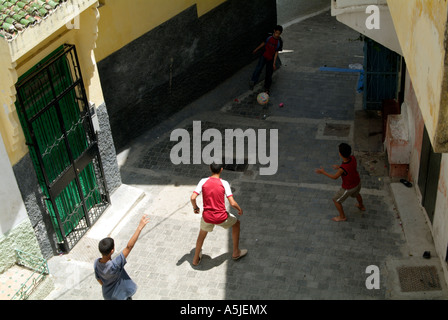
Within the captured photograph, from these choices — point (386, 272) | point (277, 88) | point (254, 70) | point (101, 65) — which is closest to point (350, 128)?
point (277, 88)

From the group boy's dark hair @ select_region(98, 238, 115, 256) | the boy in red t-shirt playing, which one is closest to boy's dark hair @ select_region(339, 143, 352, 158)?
the boy in red t-shirt playing

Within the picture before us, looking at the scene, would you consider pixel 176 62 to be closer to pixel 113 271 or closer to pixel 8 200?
pixel 8 200

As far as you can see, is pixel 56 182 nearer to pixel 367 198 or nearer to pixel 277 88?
pixel 367 198

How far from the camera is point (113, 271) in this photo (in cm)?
729

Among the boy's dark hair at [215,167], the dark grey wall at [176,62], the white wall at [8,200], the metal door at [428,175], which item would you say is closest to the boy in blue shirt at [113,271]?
the boy's dark hair at [215,167]

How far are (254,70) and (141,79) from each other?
360 centimetres

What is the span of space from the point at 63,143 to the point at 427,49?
5.84 metres

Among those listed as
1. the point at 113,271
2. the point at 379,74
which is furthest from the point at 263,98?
the point at 113,271

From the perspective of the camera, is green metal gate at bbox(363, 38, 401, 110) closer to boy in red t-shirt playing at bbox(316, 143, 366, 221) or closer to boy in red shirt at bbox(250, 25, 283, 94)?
boy in red shirt at bbox(250, 25, 283, 94)

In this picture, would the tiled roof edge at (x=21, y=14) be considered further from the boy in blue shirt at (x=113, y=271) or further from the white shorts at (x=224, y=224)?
the white shorts at (x=224, y=224)

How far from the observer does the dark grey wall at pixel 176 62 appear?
1209 cm

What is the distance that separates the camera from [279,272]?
8953 mm

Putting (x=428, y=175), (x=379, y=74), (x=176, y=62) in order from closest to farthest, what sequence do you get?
(x=428, y=175) < (x=379, y=74) < (x=176, y=62)

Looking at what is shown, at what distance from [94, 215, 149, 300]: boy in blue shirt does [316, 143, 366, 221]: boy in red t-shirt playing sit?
10.8 feet
